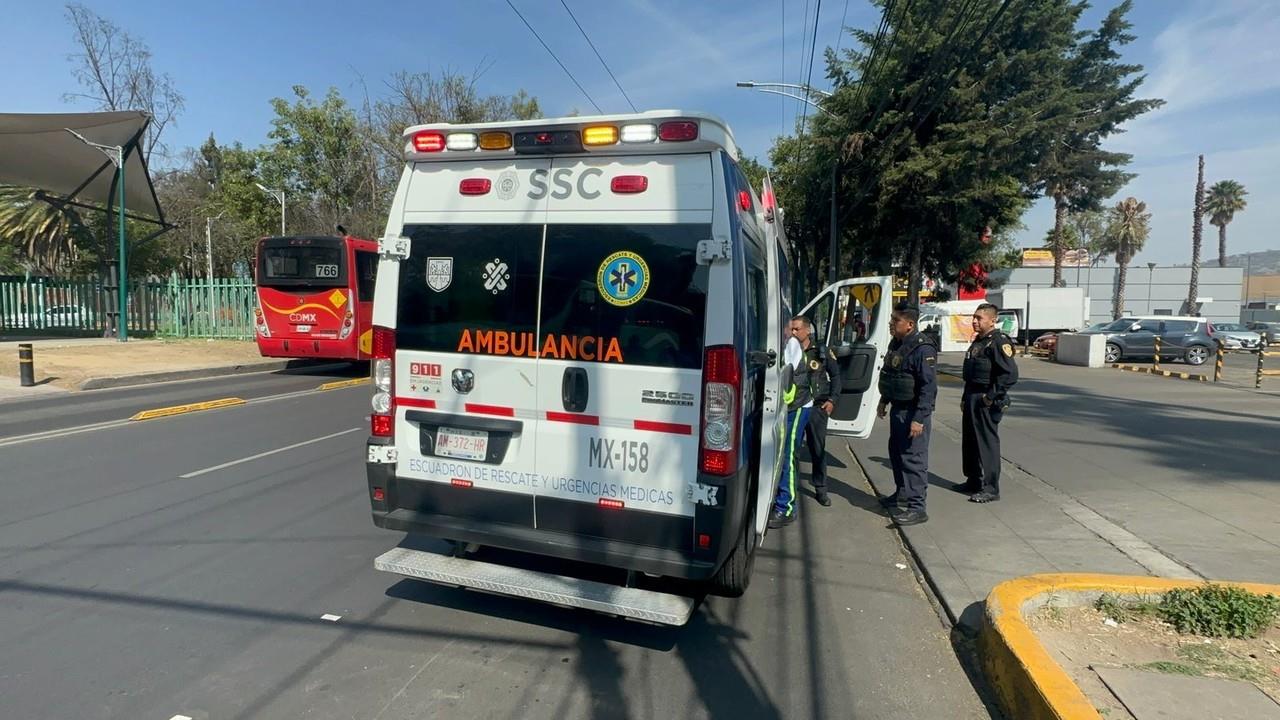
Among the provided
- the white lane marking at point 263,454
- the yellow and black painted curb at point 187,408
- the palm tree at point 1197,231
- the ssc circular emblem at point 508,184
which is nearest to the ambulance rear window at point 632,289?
the ssc circular emblem at point 508,184

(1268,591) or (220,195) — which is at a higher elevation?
(220,195)

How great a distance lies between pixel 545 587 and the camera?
366cm

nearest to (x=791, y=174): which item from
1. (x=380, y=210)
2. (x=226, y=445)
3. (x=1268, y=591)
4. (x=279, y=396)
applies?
(x=380, y=210)

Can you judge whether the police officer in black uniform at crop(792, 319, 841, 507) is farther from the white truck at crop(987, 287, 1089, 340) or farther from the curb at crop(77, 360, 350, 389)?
the white truck at crop(987, 287, 1089, 340)

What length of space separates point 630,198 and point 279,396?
11827 millimetres

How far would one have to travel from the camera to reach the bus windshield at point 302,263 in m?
15.9

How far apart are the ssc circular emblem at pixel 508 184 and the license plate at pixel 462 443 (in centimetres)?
129

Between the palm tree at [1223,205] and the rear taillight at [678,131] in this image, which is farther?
the palm tree at [1223,205]

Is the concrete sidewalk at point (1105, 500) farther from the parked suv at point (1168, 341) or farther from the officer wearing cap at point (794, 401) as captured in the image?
the parked suv at point (1168, 341)

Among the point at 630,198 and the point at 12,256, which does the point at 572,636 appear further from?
the point at 12,256

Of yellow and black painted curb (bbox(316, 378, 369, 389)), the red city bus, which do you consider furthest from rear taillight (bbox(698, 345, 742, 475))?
the red city bus

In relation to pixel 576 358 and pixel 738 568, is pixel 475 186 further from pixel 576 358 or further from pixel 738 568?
pixel 738 568

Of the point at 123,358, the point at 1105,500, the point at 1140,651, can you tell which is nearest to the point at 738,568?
the point at 1140,651

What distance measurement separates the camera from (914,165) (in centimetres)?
1980
